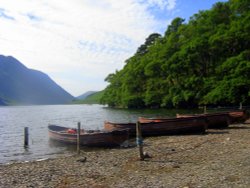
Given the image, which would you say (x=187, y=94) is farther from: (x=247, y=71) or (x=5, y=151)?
(x=5, y=151)

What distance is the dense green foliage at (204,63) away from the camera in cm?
7862

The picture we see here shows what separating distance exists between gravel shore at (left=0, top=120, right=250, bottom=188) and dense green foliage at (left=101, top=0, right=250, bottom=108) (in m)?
58.5

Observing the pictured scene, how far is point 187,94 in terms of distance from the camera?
9294 cm

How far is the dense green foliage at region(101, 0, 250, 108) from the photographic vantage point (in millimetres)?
78625

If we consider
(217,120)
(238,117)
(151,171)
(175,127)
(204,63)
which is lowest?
(151,171)

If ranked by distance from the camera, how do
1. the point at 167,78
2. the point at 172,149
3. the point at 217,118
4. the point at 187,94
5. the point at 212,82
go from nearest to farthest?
the point at 172,149
the point at 217,118
the point at 212,82
the point at 187,94
the point at 167,78

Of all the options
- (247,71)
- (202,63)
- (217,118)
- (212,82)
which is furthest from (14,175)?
(202,63)

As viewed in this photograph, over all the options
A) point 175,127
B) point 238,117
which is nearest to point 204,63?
point 238,117

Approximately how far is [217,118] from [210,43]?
52.7 meters

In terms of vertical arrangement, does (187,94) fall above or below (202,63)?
below

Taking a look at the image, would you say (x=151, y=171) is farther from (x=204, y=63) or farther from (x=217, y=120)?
(x=204, y=63)

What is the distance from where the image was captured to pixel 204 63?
95.0m

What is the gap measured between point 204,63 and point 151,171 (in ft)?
269

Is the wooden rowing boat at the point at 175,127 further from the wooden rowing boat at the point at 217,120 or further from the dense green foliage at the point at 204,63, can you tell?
the dense green foliage at the point at 204,63
